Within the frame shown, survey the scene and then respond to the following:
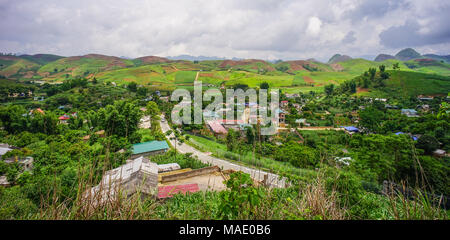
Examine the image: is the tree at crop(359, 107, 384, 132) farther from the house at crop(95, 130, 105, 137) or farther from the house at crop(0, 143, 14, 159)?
the house at crop(0, 143, 14, 159)

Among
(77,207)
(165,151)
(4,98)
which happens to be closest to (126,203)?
(77,207)

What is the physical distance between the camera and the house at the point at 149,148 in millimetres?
14595

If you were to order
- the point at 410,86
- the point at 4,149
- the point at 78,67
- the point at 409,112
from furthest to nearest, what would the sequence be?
the point at 78,67, the point at 410,86, the point at 409,112, the point at 4,149

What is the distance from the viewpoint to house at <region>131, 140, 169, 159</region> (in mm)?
14595

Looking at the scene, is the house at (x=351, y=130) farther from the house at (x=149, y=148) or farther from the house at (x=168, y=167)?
the house at (x=168, y=167)

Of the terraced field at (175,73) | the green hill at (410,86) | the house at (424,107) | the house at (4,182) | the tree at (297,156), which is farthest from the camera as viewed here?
the terraced field at (175,73)

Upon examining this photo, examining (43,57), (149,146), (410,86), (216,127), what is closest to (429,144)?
(216,127)

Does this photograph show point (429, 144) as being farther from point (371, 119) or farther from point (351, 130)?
point (371, 119)

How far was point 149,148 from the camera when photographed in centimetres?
1536

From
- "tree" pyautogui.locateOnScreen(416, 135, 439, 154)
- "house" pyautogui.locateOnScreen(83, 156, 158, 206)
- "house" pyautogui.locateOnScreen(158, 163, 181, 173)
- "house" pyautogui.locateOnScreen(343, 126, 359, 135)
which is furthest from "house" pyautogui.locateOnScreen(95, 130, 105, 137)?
"tree" pyautogui.locateOnScreen(416, 135, 439, 154)

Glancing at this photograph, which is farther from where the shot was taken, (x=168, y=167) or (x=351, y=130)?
(x=351, y=130)

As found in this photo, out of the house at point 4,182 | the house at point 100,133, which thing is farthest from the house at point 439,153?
the house at point 100,133

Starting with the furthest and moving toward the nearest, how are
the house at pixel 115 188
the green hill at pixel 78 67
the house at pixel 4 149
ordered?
the green hill at pixel 78 67, the house at pixel 4 149, the house at pixel 115 188

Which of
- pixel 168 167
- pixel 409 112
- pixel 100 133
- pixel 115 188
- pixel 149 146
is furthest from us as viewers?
pixel 409 112
